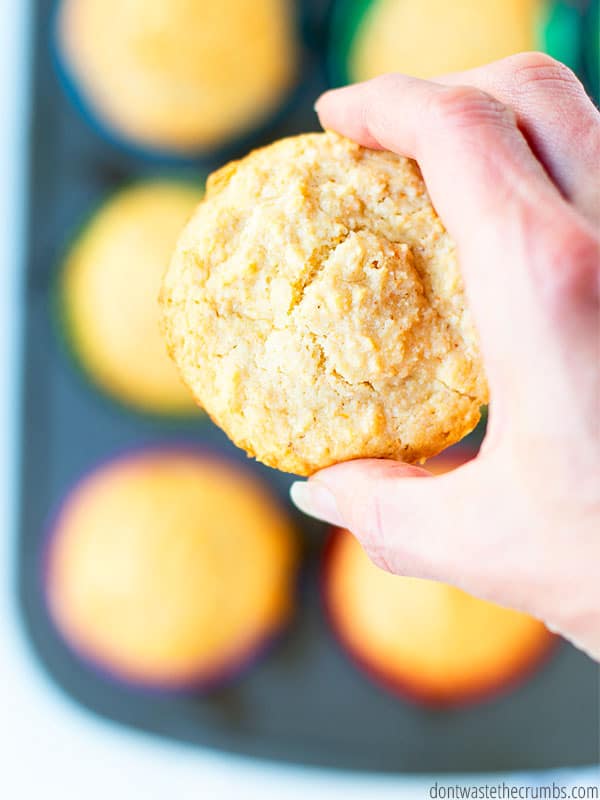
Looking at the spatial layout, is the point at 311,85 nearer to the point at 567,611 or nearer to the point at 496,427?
the point at 496,427

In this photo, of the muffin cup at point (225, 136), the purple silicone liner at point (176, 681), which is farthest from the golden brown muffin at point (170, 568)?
the muffin cup at point (225, 136)

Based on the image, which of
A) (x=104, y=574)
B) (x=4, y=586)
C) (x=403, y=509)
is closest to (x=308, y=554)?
(x=104, y=574)

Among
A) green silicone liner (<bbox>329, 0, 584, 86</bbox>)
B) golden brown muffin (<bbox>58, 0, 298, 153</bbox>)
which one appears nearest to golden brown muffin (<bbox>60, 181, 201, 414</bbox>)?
golden brown muffin (<bbox>58, 0, 298, 153</bbox>)

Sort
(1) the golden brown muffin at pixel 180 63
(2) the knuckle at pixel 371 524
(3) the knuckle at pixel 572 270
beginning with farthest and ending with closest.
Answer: (1) the golden brown muffin at pixel 180 63
(2) the knuckle at pixel 371 524
(3) the knuckle at pixel 572 270

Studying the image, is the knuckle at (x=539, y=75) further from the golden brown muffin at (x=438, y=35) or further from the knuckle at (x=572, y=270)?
the golden brown muffin at (x=438, y=35)

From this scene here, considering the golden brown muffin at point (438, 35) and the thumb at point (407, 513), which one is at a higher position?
the golden brown muffin at point (438, 35)

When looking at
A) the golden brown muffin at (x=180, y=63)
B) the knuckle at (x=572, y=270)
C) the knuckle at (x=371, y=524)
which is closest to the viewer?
the knuckle at (x=572, y=270)
